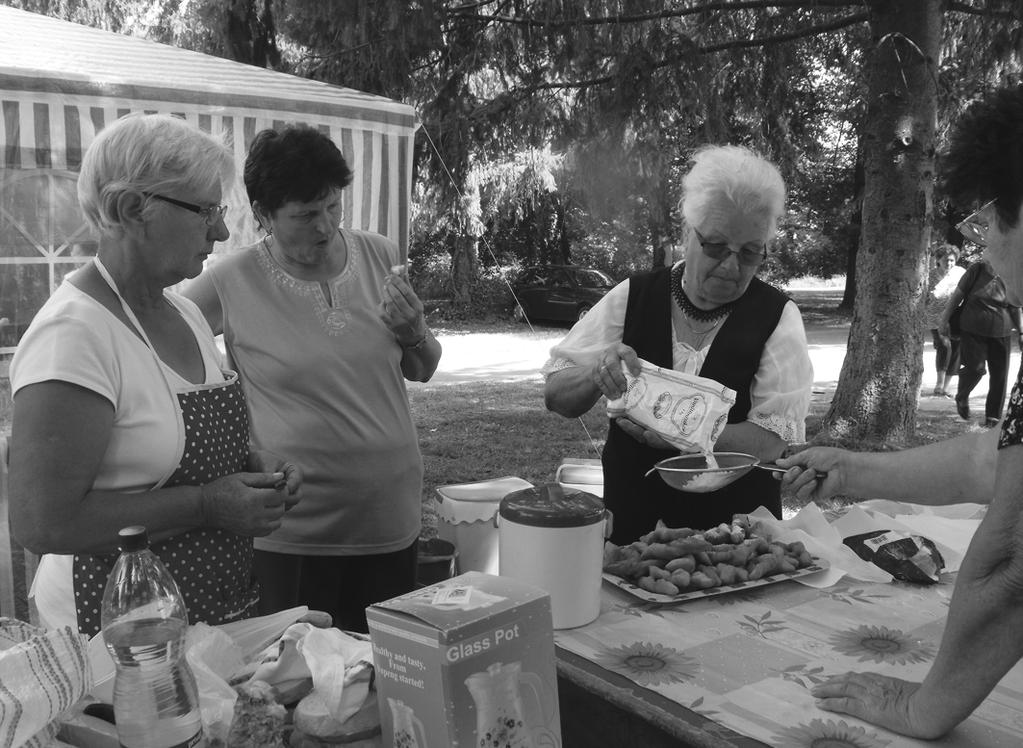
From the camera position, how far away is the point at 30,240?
3.77 m

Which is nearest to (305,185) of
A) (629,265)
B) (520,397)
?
(520,397)

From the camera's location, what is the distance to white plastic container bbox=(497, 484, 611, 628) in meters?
1.48

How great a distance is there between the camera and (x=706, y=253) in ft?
7.02

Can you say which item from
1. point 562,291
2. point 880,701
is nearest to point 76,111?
point 880,701

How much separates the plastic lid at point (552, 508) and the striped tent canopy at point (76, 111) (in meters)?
2.68

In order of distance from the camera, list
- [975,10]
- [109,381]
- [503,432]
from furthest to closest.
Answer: [503,432], [975,10], [109,381]

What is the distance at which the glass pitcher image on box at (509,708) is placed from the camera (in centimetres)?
103

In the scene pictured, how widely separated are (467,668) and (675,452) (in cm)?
128

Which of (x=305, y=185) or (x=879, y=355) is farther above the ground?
(x=305, y=185)

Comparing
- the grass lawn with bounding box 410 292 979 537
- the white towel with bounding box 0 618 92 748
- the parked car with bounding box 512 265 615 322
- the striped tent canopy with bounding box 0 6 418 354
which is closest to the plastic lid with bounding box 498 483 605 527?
the white towel with bounding box 0 618 92 748

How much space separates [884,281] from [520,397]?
14.2 ft

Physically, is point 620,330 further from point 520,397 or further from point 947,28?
point 520,397

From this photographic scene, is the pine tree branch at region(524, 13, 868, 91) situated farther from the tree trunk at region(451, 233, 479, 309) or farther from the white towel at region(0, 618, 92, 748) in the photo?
the tree trunk at region(451, 233, 479, 309)

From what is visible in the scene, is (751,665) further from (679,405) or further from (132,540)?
(132,540)
